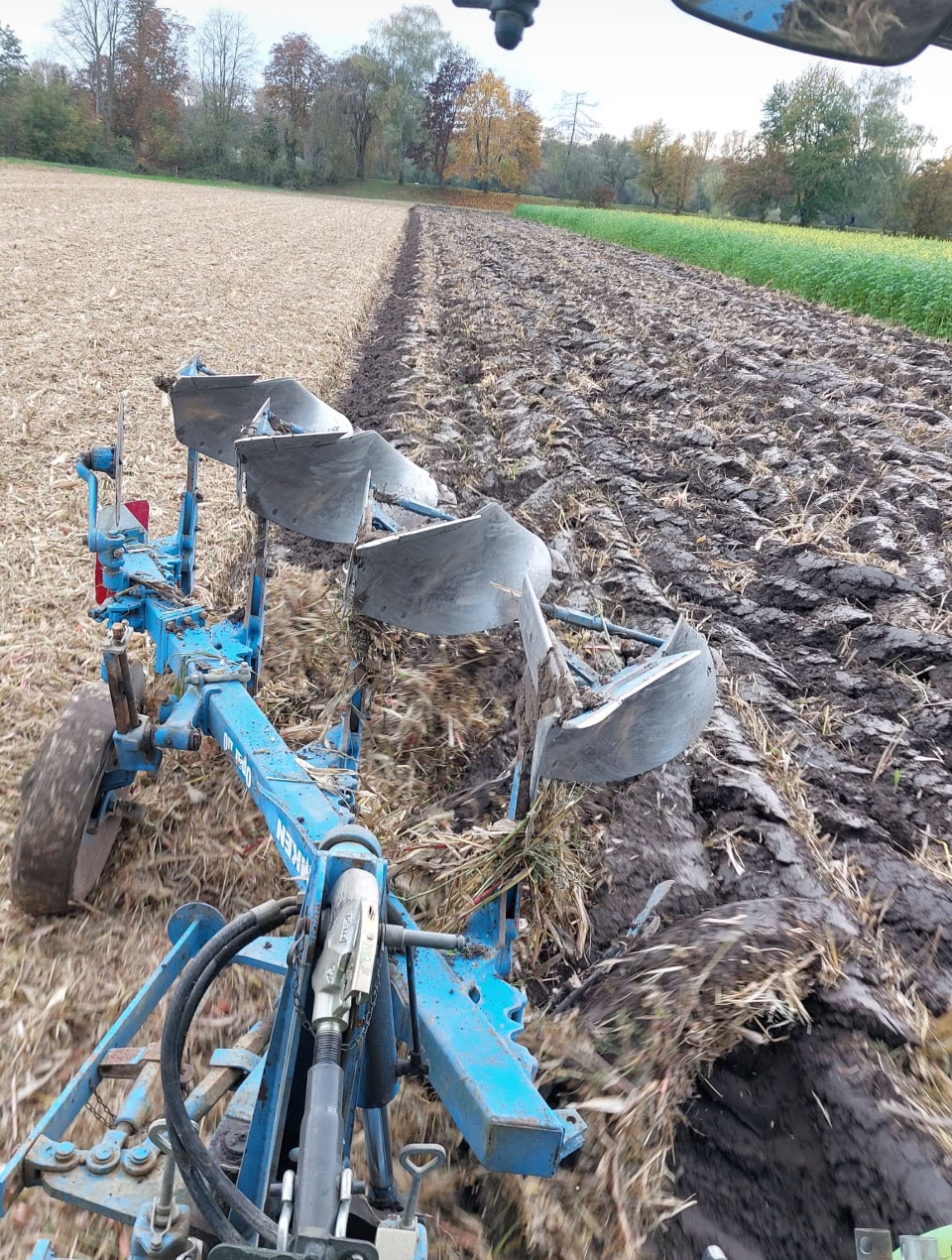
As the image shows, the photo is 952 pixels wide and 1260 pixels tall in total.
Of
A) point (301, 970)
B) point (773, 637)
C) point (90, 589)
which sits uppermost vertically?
point (301, 970)

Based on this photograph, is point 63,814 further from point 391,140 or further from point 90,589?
point 391,140

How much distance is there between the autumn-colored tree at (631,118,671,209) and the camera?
69.0 metres

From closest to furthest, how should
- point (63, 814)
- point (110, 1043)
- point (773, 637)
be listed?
point (110, 1043) → point (63, 814) → point (773, 637)

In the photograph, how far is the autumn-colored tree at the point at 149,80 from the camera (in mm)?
60125

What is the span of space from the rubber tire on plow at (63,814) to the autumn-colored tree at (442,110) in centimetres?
7469

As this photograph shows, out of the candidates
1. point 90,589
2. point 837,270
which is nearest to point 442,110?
point 837,270

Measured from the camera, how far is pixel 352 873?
1.50m

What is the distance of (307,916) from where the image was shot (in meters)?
1.49

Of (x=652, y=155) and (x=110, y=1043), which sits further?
(x=652, y=155)

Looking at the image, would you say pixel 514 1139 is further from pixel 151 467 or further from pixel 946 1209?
pixel 151 467

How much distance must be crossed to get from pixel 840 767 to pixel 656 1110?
223cm

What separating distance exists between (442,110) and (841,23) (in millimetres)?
79890

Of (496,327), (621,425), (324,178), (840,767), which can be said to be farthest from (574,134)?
(840,767)

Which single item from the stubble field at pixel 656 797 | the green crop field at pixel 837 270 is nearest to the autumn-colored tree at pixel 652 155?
the green crop field at pixel 837 270
